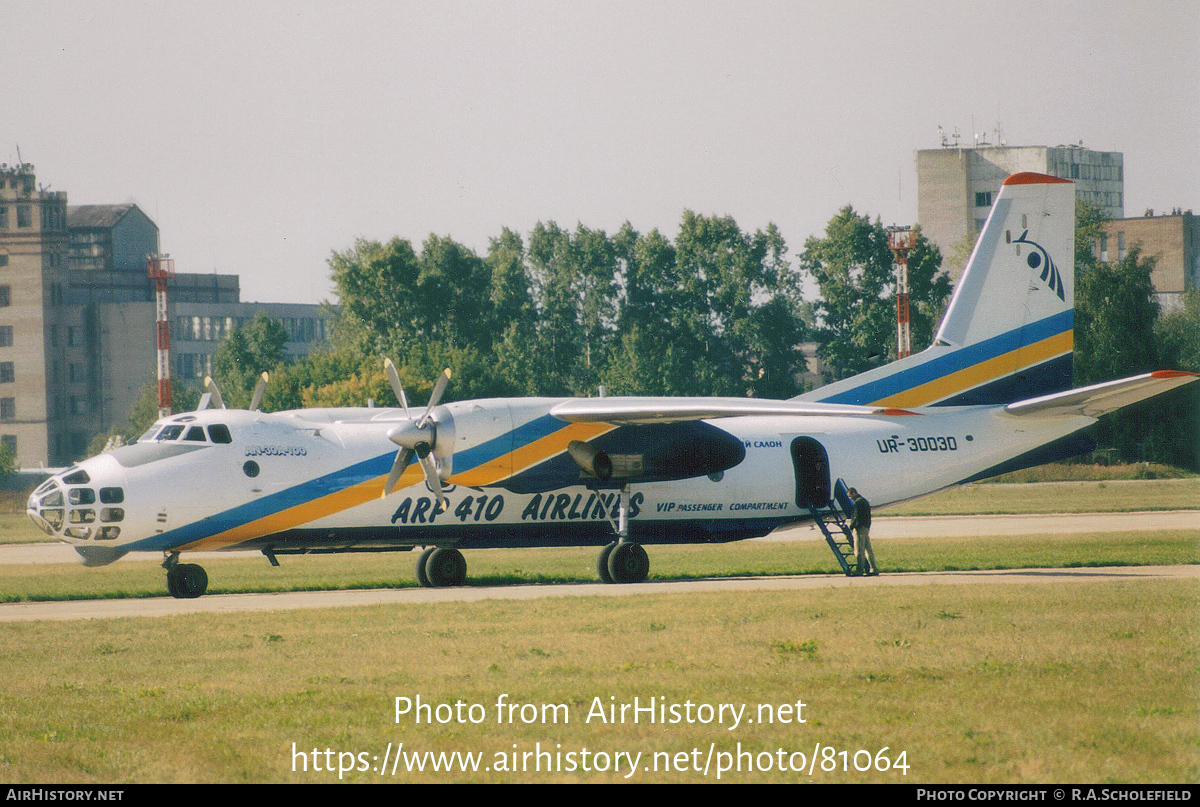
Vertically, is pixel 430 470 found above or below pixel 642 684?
above

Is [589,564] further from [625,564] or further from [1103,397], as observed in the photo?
[1103,397]

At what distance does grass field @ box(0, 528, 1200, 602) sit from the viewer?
2762cm

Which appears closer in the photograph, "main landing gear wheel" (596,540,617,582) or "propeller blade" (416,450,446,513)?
"propeller blade" (416,450,446,513)

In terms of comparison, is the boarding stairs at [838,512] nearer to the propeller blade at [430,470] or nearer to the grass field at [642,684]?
the grass field at [642,684]

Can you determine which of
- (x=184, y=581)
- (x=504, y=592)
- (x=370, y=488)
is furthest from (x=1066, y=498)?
(x=184, y=581)

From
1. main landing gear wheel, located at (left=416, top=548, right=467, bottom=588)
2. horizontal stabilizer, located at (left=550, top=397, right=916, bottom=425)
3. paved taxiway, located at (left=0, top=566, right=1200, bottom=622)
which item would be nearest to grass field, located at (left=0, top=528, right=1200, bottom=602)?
main landing gear wheel, located at (left=416, top=548, right=467, bottom=588)

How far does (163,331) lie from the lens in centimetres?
5484

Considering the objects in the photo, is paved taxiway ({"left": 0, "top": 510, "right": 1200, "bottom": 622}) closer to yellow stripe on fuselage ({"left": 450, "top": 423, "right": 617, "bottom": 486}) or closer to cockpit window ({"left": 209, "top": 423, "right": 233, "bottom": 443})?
yellow stripe on fuselage ({"left": 450, "top": 423, "right": 617, "bottom": 486})

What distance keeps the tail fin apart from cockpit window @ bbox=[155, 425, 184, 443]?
14.5 m

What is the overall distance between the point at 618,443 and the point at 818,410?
4313 millimetres

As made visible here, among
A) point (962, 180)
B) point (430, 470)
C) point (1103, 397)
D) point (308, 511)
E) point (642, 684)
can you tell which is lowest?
point (642, 684)

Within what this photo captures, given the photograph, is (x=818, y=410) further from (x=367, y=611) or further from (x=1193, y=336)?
(x=1193, y=336)

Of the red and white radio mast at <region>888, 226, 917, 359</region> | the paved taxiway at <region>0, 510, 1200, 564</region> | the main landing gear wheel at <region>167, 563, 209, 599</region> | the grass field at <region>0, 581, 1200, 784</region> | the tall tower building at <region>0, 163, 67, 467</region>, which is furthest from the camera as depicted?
the tall tower building at <region>0, 163, 67, 467</region>

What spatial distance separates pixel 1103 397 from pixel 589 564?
45.0 ft
